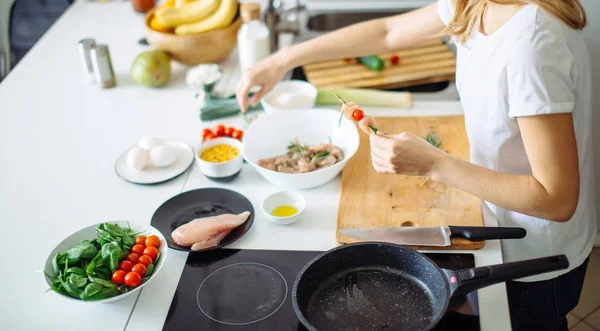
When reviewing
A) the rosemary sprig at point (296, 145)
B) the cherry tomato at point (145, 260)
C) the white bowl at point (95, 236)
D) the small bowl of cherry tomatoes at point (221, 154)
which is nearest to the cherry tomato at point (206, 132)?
the small bowl of cherry tomatoes at point (221, 154)

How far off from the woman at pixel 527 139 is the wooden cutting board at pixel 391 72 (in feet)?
1.24

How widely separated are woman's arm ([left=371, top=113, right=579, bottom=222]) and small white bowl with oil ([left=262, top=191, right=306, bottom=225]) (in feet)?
0.78

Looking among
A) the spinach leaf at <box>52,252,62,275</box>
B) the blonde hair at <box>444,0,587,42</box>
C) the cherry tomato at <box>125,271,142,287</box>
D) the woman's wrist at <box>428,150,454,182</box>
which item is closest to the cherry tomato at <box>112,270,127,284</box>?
the cherry tomato at <box>125,271,142,287</box>

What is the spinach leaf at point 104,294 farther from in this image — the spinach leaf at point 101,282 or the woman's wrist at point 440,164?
the woman's wrist at point 440,164

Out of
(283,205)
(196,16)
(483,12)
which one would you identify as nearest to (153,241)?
(283,205)

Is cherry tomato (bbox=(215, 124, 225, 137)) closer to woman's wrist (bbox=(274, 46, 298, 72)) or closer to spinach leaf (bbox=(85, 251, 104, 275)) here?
woman's wrist (bbox=(274, 46, 298, 72))

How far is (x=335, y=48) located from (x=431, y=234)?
72 cm

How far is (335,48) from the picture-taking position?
1.75 meters

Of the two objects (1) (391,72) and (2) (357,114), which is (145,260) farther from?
(1) (391,72)

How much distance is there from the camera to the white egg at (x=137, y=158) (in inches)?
62.6

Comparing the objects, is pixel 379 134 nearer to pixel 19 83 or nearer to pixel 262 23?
pixel 262 23

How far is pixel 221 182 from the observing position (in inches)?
60.6

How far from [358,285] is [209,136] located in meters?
0.70

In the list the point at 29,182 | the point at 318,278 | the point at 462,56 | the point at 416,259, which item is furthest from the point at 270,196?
the point at 29,182
